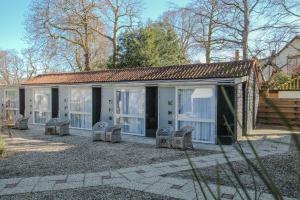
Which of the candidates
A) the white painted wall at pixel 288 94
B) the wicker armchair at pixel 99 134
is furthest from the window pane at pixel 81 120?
the white painted wall at pixel 288 94

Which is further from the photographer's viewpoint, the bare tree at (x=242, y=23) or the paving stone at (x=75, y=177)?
the bare tree at (x=242, y=23)

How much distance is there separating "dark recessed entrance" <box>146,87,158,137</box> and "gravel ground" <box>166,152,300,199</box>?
5717 mm

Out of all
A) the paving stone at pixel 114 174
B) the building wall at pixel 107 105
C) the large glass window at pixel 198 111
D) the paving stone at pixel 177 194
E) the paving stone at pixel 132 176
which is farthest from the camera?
the building wall at pixel 107 105

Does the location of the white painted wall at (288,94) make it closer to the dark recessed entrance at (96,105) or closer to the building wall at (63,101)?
the dark recessed entrance at (96,105)

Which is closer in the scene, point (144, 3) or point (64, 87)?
point (64, 87)

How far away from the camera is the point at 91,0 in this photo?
1122 inches

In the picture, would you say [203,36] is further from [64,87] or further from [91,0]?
[64,87]

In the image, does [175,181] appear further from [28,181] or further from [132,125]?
[132,125]

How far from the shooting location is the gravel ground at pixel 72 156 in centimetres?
781

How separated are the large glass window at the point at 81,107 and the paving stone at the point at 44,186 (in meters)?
9.50

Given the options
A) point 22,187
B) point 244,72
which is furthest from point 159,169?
point 244,72

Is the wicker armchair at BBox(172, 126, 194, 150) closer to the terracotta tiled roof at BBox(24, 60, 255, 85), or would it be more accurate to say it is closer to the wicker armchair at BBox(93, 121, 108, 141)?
the terracotta tiled roof at BBox(24, 60, 255, 85)

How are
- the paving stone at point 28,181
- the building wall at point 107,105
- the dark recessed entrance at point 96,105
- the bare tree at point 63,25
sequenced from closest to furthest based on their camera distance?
the paving stone at point 28,181 → the building wall at point 107,105 → the dark recessed entrance at point 96,105 → the bare tree at point 63,25

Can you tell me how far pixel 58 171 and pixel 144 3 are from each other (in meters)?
24.2
